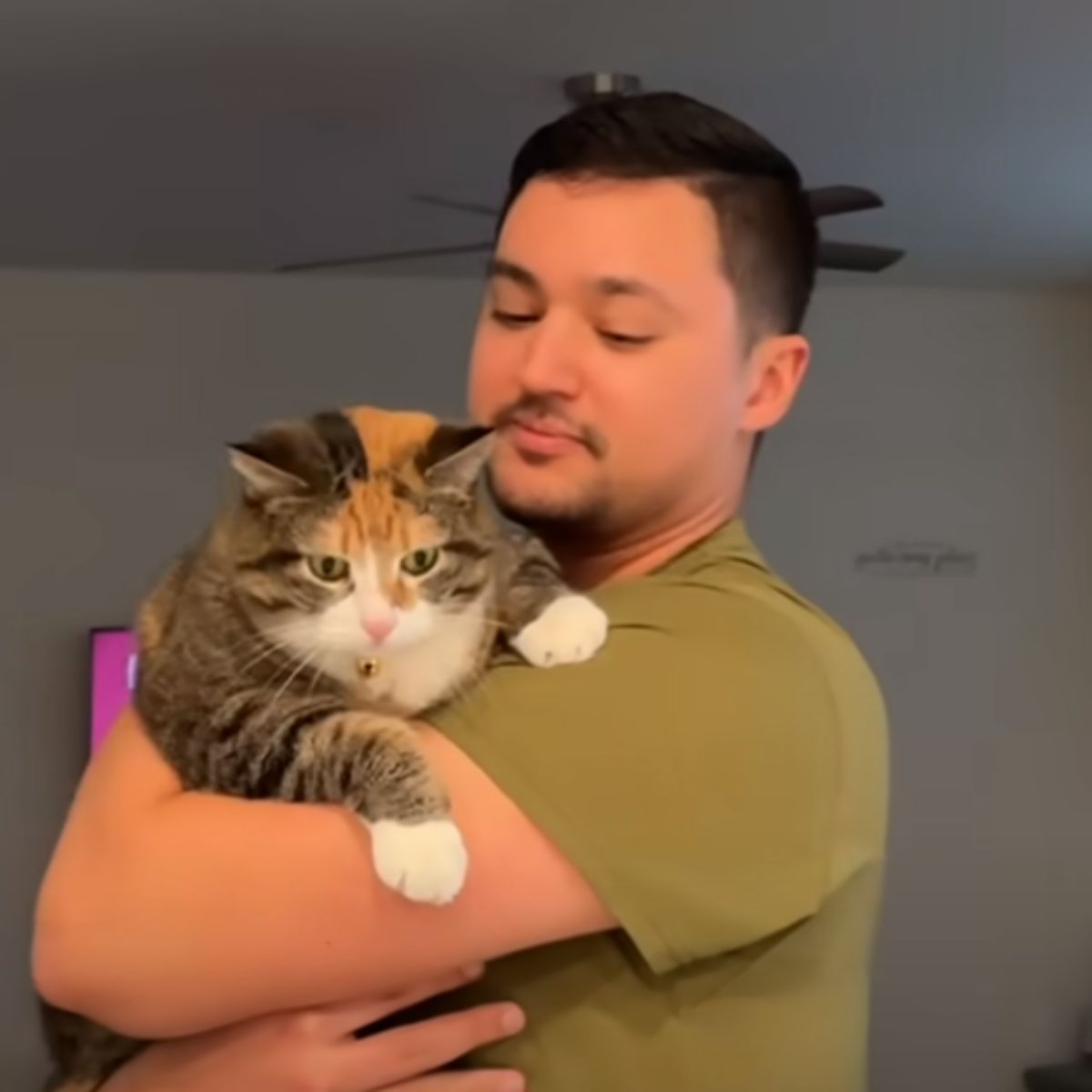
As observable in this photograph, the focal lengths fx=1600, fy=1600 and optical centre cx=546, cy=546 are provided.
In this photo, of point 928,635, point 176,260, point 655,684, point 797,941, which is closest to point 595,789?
point 655,684

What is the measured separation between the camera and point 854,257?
3285 mm

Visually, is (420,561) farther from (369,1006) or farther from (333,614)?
(369,1006)

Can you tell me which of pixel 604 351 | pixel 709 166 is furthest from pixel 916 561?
pixel 604 351

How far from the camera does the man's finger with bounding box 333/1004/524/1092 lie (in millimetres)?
1072

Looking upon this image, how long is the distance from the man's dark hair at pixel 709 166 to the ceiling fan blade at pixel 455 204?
70.5 inches

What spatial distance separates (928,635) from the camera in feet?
15.5

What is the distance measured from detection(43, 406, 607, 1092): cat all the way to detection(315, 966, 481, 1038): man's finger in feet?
0.45

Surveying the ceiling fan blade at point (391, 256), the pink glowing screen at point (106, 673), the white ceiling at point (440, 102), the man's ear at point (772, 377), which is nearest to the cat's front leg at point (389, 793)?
the man's ear at point (772, 377)

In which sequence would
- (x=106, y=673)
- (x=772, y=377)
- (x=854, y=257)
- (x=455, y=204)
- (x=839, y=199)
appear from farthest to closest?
(x=106, y=673)
(x=455, y=204)
(x=854, y=257)
(x=839, y=199)
(x=772, y=377)

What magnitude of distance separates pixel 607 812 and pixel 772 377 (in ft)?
1.86

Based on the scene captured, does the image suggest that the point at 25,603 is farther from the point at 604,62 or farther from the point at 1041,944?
the point at 1041,944

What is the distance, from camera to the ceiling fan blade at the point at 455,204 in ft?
10.6

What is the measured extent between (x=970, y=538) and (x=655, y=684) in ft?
12.8

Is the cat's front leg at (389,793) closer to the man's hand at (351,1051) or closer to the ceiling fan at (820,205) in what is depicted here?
the man's hand at (351,1051)
